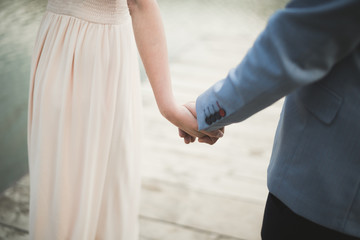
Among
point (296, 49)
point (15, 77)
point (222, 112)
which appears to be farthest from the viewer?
point (15, 77)

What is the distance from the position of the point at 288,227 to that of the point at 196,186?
1.23 m

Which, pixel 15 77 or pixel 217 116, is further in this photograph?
pixel 15 77

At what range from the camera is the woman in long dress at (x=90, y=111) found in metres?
0.97

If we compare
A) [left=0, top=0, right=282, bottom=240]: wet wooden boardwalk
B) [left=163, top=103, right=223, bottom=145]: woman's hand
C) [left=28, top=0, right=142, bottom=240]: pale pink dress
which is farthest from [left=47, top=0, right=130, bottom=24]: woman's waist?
[left=0, top=0, right=282, bottom=240]: wet wooden boardwalk

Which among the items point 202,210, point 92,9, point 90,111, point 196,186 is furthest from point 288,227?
point 196,186

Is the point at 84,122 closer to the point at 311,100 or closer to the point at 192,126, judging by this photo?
the point at 192,126

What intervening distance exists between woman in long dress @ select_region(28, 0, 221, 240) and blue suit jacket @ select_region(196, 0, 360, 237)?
36 centimetres

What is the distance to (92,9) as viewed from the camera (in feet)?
3.11

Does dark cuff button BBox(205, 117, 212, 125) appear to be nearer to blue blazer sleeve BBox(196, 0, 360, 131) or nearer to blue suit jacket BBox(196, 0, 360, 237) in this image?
blue suit jacket BBox(196, 0, 360, 237)

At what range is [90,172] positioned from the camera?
108 cm

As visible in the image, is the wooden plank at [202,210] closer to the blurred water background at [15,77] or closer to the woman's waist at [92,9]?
the blurred water background at [15,77]

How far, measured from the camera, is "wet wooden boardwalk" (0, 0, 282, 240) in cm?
166

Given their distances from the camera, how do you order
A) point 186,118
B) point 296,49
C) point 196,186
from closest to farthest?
point 296,49, point 186,118, point 196,186

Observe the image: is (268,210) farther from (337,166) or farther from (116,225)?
(116,225)
